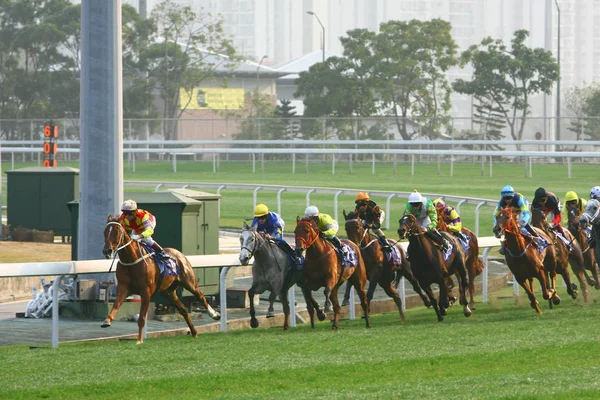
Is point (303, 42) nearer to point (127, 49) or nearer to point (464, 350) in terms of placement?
point (127, 49)

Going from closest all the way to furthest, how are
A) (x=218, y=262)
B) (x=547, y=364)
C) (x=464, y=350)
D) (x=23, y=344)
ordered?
(x=547, y=364) < (x=464, y=350) < (x=23, y=344) < (x=218, y=262)

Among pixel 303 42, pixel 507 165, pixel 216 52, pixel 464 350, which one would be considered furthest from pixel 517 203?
pixel 303 42

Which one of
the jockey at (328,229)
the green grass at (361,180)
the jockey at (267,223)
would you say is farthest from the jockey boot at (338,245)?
the green grass at (361,180)

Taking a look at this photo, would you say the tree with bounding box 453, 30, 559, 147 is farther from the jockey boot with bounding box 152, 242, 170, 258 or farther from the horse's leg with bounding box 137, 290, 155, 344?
the horse's leg with bounding box 137, 290, 155, 344

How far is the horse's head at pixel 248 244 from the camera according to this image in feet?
39.2

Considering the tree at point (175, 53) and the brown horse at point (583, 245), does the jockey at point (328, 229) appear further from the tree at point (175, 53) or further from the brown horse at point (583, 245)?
the tree at point (175, 53)

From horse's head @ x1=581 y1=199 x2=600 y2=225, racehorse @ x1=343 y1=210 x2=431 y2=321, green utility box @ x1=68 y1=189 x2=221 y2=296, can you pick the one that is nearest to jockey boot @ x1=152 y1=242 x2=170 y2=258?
racehorse @ x1=343 y1=210 x2=431 y2=321

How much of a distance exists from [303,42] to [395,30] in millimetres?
69765

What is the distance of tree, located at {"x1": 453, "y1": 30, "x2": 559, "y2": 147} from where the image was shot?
50625mm

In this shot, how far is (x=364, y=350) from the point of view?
10.2m

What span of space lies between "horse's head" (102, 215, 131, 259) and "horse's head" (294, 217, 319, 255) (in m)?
1.75

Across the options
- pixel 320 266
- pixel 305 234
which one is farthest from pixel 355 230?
pixel 305 234

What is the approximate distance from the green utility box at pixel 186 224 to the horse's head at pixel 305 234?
300 cm

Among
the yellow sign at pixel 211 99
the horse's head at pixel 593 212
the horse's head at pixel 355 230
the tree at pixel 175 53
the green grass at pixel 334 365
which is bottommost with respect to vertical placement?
the green grass at pixel 334 365
